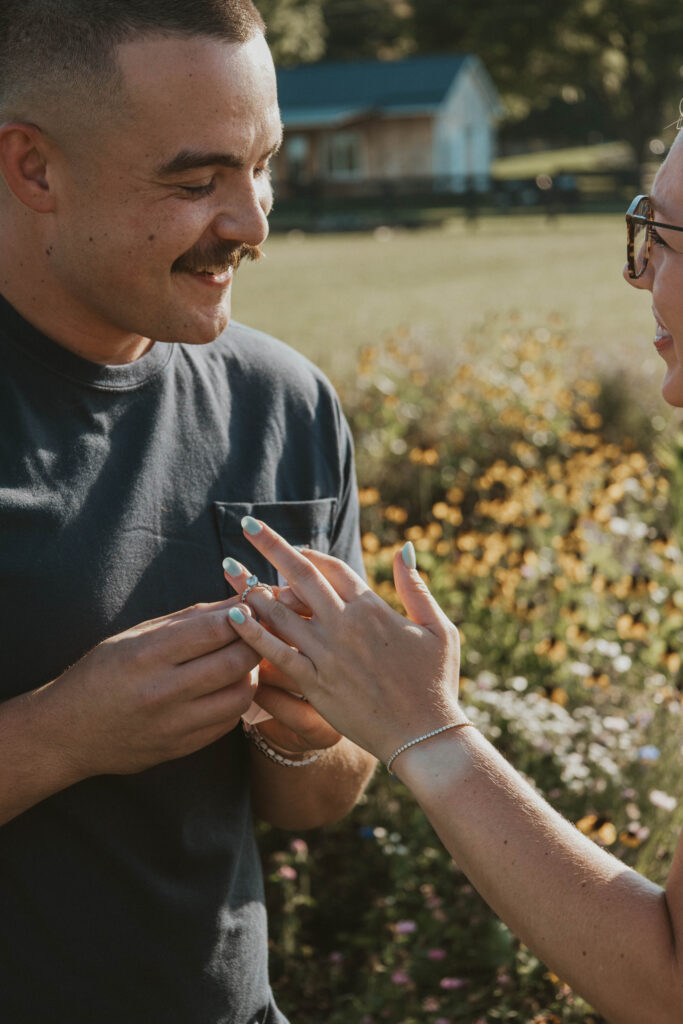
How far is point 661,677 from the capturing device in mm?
4086

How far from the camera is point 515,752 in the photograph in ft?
12.3

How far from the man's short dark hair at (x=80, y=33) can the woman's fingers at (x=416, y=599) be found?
0.87 meters

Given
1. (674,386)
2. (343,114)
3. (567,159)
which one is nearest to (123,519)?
(674,386)

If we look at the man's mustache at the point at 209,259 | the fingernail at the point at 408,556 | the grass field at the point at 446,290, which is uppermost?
the man's mustache at the point at 209,259

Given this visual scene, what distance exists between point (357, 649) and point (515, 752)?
2.18 metres

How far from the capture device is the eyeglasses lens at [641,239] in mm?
1938

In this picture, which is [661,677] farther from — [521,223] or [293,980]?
[521,223]

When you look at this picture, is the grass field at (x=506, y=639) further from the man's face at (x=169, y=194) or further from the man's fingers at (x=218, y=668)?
the man's face at (x=169, y=194)

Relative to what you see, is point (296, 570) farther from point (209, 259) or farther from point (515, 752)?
point (515, 752)

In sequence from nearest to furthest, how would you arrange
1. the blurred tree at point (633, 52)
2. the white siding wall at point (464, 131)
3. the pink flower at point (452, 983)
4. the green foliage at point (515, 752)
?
the pink flower at point (452, 983)
the green foliage at point (515, 752)
the white siding wall at point (464, 131)
the blurred tree at point (633, 52)

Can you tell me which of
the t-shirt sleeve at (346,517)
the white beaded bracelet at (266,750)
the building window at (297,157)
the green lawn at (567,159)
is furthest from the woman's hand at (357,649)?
the green lawn at (567,159)

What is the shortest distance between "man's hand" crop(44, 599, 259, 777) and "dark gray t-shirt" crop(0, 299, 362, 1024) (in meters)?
0.10

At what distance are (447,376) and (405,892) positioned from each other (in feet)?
15.7

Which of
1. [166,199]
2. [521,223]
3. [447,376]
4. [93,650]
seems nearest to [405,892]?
[93,650]
